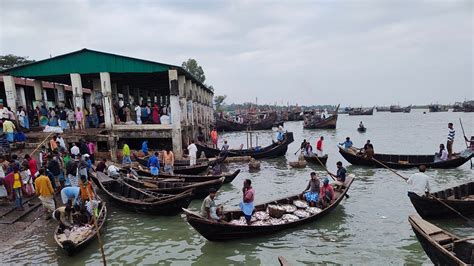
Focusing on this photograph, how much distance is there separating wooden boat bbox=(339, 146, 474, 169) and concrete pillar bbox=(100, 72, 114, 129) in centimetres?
1433

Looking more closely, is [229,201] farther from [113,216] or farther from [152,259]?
[152,259]

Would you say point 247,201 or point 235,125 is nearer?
point 247,201

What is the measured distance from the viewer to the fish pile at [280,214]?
32.7 ft

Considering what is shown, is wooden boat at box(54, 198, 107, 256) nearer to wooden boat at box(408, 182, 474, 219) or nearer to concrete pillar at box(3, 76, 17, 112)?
wooden boat at box(408, 182, 474, 219)

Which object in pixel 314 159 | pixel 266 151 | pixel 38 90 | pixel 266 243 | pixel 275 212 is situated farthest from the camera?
pixel 266 151

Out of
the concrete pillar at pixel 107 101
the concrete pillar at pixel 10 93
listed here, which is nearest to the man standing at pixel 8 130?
the concrete pillar at pixel 10 93

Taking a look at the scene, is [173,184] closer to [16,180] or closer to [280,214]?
[280,214]

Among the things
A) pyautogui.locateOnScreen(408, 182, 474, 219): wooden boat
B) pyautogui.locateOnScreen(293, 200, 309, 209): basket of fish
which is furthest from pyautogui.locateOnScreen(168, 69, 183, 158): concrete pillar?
pyautogui.locateOnScreen(408, 182, 474, 219): wooden boat

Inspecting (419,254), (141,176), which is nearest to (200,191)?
(141,176)

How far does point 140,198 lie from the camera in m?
12.1

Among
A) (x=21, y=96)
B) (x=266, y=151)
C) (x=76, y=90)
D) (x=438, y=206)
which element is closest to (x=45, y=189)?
(x=76, y=90)

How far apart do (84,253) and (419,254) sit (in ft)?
29.7

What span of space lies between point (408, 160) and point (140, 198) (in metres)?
16.1

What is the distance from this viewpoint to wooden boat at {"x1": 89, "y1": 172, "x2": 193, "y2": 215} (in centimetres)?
1087
